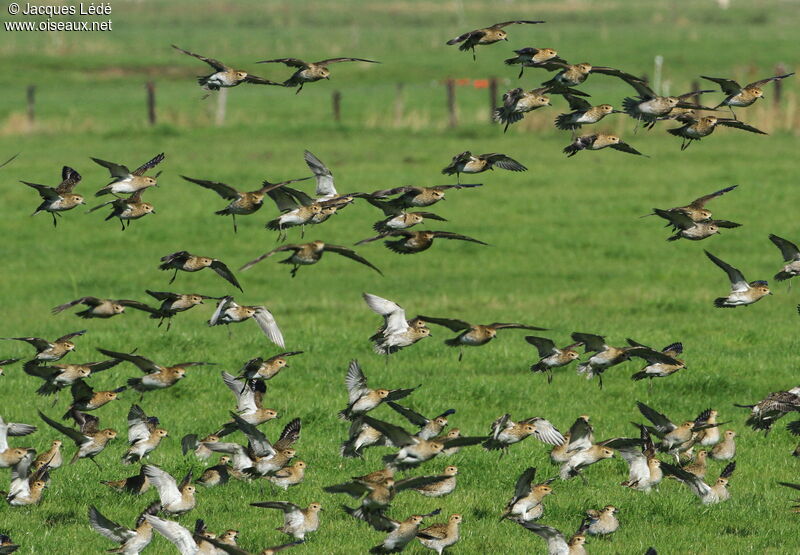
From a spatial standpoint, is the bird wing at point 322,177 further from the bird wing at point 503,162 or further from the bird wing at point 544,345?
the bird wing at point 544,345

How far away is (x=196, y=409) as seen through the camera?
17.8 metres

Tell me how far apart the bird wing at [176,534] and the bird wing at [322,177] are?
4.93 metres

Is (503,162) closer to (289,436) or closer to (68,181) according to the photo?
(289,436)

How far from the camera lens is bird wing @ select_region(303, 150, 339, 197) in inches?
590

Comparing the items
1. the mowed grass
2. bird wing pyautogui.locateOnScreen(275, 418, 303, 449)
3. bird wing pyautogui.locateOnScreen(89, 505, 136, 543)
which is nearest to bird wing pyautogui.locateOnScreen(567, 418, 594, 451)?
the mowed grass

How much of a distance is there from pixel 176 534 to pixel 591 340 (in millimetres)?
4665

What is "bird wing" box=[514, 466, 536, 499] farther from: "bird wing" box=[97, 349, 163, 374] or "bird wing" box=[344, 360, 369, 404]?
"bird wing" box=[97, 349, 163, 374]

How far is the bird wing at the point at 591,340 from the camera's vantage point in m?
12.8

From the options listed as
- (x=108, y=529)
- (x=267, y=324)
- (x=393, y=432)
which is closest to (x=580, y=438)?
(x=393, y=432)

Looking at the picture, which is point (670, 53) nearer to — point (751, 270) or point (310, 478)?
point (751, 270)

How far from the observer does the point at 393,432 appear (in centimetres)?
1158

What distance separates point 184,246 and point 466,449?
18081 millimetres

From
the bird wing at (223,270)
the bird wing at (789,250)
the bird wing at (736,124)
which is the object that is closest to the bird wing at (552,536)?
the bird wing at (223,270)

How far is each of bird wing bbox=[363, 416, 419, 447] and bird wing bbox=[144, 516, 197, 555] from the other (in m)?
1.91
